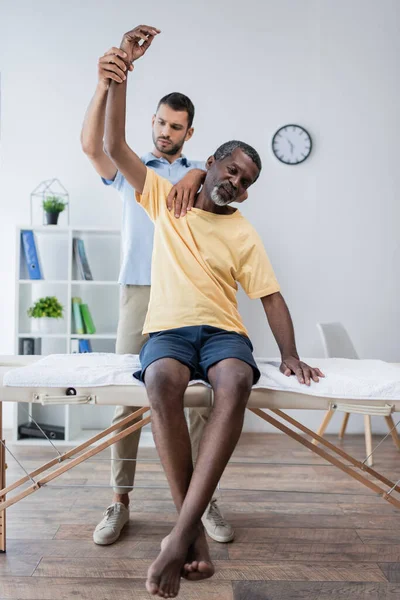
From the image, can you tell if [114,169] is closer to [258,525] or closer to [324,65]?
[258,525]

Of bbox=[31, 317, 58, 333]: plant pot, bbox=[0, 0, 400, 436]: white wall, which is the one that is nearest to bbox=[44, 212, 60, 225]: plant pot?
bbox=[0, 0, 400, 436]: white wall

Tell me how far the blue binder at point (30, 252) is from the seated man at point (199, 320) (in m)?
1.43

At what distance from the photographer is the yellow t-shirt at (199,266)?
167cm

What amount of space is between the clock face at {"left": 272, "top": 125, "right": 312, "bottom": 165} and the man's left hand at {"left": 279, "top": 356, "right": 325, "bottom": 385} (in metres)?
1.95

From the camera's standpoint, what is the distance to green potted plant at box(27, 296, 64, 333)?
10.1 ft

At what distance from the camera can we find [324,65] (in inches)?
133

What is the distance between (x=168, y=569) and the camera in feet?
3.85

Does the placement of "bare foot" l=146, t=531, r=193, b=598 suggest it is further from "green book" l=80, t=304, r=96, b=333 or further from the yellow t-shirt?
"green book" l=80, t=304, r=96, b=333

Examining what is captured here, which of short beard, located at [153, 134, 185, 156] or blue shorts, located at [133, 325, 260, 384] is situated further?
short beard, located at [153, 134, 185, 156]

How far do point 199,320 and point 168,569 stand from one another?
2.26 ft

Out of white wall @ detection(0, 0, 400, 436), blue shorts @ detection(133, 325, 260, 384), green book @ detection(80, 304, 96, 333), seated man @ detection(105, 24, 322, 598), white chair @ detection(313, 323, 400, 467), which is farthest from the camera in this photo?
white wall @ detection(0, 0, 400, 436)

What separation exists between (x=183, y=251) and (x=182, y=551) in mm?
849

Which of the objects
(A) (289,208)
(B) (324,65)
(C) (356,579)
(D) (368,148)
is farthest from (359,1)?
→ (C) (356,579)

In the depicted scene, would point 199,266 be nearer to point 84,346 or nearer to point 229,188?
point 229,188
